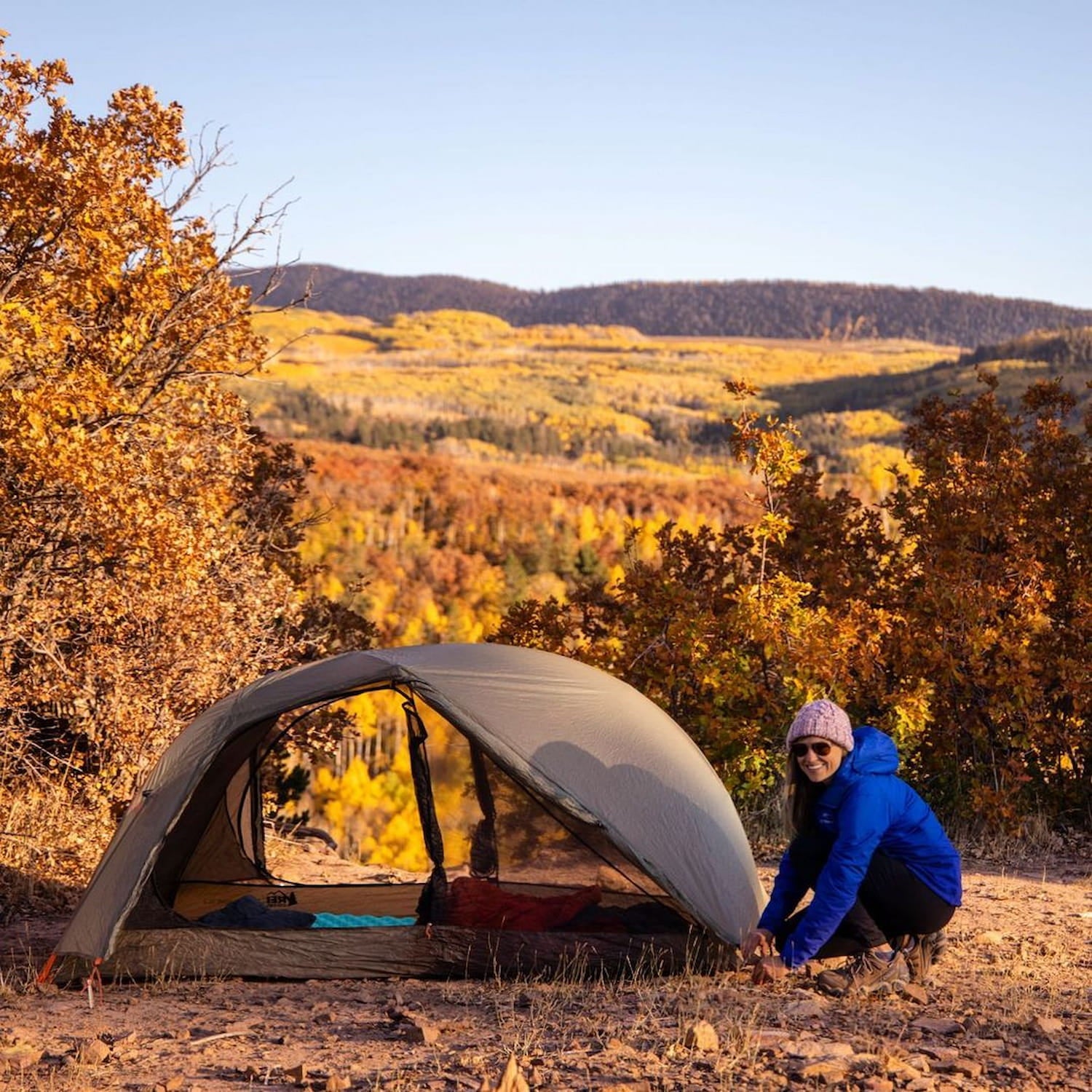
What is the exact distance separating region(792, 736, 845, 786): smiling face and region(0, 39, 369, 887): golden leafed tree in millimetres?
5436

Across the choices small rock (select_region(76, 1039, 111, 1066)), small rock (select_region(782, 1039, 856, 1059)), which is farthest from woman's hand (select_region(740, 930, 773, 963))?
small rock (select_region(76, 1039, 111, 1066))

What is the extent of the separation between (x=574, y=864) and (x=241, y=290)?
6730 mm

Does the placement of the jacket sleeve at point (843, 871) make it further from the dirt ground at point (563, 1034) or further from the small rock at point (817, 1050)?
the small rock at point (817, 1050)

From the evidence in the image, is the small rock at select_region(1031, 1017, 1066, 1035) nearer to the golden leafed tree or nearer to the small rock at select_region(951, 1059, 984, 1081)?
the small rock at select_region(951, 1059, 984, 1081)

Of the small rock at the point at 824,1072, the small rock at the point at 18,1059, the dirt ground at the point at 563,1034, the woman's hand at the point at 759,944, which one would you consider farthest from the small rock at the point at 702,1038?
the small rock at the point at 18,1059

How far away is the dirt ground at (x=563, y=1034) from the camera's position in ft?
16.2

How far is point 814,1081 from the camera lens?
484 centimetres

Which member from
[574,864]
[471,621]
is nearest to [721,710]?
[574,864]

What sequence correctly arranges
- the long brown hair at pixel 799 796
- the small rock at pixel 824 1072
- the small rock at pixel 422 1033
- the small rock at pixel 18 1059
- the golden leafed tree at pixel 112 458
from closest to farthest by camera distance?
the small rock at pixel 824 1072 → the small rock at pixel 18 1059 → the small rock at pixel 422 1033 → the long brown hair at pixel 799 796 → the golden leafed tree at pixel 112 458

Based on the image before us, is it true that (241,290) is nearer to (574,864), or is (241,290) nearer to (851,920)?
(574,864)

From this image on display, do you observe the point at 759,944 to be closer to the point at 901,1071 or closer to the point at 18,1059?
the point at 901,1071

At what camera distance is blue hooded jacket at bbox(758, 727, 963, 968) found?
6.07 meters

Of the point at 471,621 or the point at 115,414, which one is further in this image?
the point at 471,621

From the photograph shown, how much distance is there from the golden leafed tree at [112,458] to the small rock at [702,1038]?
593cm
